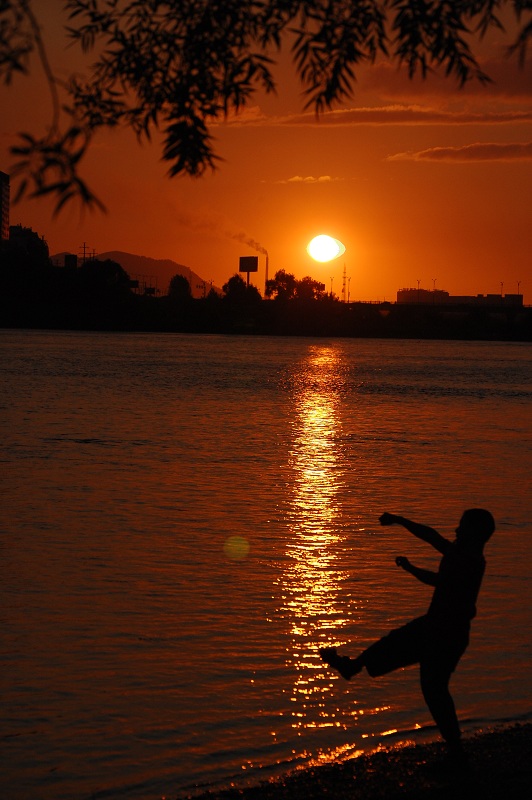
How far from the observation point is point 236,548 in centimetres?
1942

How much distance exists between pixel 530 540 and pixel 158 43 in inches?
599

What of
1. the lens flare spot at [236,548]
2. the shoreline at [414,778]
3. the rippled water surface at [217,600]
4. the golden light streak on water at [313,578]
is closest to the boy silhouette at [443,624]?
the shoreline at [414,778]

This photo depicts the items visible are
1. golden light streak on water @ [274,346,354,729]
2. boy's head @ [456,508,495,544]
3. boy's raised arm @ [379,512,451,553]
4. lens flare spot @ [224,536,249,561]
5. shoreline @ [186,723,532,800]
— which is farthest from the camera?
lens flare spot @ [224,536,249,561]

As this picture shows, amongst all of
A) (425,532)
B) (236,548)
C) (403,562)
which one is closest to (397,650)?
(403,562)

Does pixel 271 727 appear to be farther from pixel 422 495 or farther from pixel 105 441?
pixel 105 441

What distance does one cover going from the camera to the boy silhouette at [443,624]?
24.8 feet

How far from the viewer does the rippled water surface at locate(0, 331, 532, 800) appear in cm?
1021

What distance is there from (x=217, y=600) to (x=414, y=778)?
7.43m

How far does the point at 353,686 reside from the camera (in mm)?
11914

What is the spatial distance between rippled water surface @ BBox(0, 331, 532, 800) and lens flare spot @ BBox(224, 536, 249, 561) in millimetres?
76

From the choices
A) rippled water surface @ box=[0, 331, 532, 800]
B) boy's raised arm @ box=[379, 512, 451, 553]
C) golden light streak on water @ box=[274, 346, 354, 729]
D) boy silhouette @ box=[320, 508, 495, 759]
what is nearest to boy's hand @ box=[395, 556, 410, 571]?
boy silhouette @ box=[320, 508, 495, 759]

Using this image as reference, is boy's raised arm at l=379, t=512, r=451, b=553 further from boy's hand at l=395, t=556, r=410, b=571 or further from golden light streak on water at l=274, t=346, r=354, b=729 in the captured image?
golden light streak on water at l=274, t=346, r=354, b=729

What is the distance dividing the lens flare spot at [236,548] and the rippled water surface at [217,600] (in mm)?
76

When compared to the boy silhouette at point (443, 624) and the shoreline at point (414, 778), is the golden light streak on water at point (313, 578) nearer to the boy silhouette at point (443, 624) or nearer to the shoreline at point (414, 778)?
the shoreline at point (414, 778)
